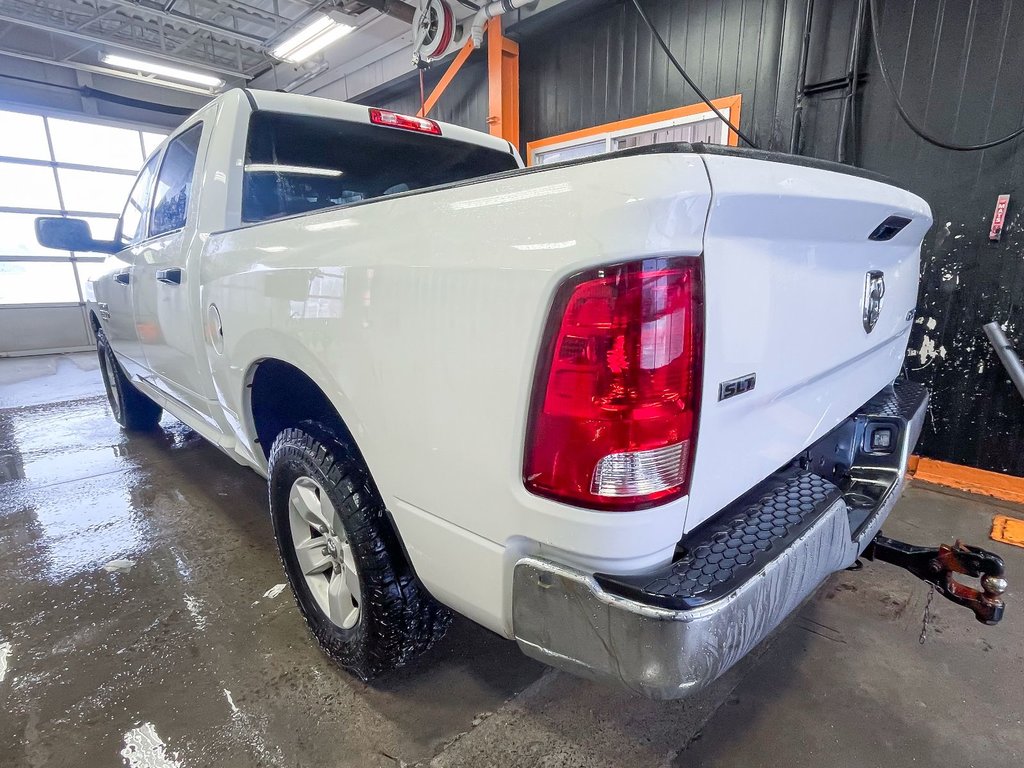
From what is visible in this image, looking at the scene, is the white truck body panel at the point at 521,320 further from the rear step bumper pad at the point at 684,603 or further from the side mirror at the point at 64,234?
the side mirror at the point at 64,234

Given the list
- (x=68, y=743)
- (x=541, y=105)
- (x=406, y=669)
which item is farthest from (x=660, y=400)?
(x=541, y=105)

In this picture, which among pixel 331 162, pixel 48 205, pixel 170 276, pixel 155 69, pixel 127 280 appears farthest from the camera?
pixel 48 205

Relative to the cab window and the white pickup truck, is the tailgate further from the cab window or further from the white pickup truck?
the cab window

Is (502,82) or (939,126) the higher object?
(502,82)

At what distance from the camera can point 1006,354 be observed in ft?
9.76

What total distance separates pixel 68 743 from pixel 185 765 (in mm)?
374

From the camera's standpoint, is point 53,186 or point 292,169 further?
point 53,186

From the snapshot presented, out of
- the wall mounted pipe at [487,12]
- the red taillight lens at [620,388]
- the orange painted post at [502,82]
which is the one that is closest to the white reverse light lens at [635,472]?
the red taillight lens at [620,388]

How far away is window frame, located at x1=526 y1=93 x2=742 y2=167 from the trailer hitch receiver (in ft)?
10.6

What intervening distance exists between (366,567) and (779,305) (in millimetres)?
1127

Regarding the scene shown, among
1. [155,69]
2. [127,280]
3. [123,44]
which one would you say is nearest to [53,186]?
[155,69]

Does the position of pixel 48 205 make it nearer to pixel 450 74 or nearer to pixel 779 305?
pixel 450 74

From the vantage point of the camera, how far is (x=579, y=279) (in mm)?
799

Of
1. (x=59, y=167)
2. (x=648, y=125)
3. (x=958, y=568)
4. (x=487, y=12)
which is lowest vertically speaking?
(x=958, y=568)
